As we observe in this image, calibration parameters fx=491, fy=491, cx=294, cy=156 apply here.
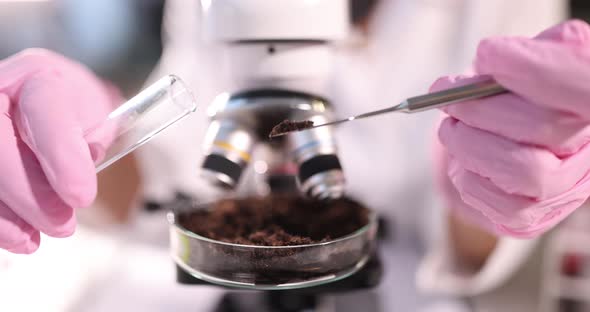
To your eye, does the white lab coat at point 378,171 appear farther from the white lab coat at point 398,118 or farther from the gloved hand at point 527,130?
the gloved hand at point 527,130

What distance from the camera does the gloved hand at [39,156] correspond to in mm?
365

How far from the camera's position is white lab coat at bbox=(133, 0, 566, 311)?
0.64 metres

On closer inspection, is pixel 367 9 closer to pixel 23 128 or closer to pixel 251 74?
pixel 251 74

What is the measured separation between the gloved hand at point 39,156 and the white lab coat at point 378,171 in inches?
6.7

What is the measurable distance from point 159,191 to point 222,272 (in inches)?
Answer: 16.2

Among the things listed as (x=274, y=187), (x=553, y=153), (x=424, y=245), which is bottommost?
(x=424, y=245)

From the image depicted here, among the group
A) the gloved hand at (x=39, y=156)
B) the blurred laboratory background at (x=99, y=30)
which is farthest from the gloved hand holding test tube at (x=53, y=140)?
the blurred laboratory background at (x=99, y=30)

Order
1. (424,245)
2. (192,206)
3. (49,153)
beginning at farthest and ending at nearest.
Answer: (424,245) → (192,206) → (49,153)

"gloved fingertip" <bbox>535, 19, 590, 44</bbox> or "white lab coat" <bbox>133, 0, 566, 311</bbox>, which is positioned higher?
"gloved fingertip" <bbox>535, 19, 590, 44</bbox>

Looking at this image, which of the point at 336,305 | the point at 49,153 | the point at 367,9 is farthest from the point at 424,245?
the point at 49,153

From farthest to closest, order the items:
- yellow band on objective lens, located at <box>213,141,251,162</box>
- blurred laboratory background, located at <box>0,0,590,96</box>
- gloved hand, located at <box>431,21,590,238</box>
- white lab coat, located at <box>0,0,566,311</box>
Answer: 1. blurred laboratory background, located at <box>0,0,590,96</box>
2. white lab coat, located at <box>0,0,566,311</box>
3. yellow band on objective lens, located at <box>213,141,251,162</box>
4. gloved hand, located at <box>431,21,590,238</box>

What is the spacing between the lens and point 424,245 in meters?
0.73

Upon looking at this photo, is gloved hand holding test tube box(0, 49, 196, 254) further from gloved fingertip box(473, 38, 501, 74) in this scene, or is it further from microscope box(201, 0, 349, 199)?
gloved fingertip box(473, 38, 501, 74)

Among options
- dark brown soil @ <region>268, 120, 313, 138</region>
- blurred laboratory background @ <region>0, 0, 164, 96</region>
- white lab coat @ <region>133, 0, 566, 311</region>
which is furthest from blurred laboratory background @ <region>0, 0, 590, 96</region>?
dark brown soil @ <region>268, 120, 313, 138</region>
